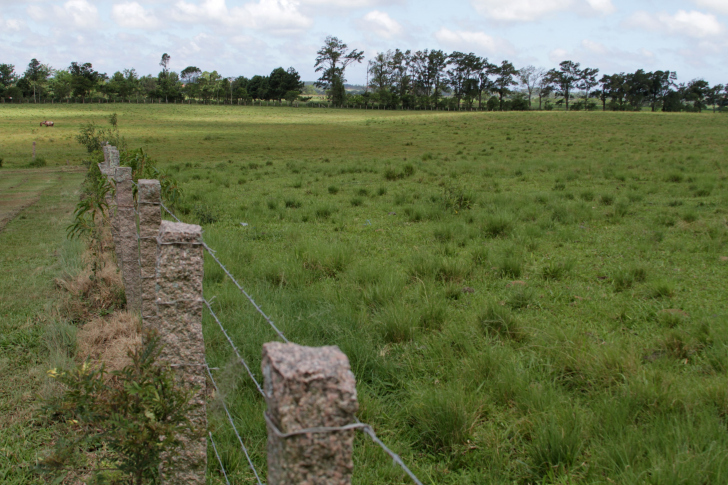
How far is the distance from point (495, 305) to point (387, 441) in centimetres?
188

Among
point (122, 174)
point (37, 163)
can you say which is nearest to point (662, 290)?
point (122, 174)

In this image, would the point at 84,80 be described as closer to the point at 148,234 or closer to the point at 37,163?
the point at 37,163

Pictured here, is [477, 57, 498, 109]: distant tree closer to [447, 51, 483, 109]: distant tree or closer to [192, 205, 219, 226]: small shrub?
[447, 51, 483, 109]: distant tree

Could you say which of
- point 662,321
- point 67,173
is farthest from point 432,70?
point 662,321

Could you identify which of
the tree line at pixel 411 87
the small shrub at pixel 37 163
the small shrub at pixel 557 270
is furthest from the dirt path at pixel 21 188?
the tree line at pixel 411 87

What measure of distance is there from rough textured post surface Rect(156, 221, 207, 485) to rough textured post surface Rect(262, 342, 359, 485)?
0.97 meters

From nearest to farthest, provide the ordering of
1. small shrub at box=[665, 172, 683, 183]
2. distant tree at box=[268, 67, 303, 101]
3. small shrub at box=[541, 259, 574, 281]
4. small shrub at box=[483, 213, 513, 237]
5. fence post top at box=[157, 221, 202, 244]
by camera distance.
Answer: fence post top at box=[157, 221, 202, 244]
small shrub at box=[541, 259, 574, 281]
small shrub at box=[483, 213, 513, 237]
small shrub at box=[665, 172, 683, 183]
distant tree at box=[268, 67, 303, 101]

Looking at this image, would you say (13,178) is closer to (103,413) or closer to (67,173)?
(67,173)

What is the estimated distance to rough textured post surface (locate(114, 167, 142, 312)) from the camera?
4.14 meters

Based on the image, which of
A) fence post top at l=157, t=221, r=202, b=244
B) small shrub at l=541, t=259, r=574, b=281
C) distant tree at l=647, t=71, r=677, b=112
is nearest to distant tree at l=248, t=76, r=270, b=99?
distant tree at l=647, t=71, r=677, b=112

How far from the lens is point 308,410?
122 cm

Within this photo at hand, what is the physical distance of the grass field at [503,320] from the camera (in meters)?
2.66

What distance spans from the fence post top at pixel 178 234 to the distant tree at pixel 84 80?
344ft

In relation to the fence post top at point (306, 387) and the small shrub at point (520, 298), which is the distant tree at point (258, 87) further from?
the fence post top at point (306, 387)
